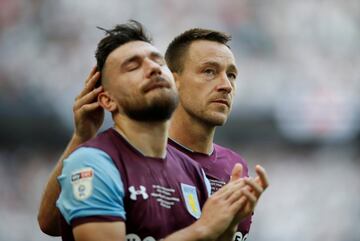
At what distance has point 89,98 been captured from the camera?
443 centimetres

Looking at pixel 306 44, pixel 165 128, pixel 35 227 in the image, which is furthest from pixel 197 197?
pixel 306 44

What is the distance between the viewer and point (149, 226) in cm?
386

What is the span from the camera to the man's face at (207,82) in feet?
16.9

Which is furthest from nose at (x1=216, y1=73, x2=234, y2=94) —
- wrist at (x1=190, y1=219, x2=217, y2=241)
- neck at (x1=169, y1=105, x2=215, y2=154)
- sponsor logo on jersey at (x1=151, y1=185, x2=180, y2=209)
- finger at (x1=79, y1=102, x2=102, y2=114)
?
wrist at (x1=190, y1=219, x2=217, y2=241)

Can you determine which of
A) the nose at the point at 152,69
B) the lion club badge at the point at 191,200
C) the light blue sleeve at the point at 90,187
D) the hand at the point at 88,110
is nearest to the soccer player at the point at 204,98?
the hand at the point at 88,110

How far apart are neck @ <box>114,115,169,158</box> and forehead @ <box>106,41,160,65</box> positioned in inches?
10.7

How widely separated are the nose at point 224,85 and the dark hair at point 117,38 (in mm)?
872

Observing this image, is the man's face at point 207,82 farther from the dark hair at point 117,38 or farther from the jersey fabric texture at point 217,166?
the dark hair at point 117,38

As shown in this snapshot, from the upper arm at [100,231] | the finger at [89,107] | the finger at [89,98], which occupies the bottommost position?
the upper arm at [100,231]

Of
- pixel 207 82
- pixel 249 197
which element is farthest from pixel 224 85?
pixel 249 197

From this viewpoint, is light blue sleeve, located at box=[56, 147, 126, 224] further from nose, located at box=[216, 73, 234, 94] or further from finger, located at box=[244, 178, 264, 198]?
nose, located at box=[216, 73, 234, 94]

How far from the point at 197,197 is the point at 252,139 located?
6.81 metres

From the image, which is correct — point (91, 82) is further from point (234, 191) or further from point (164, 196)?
point (234, 191)

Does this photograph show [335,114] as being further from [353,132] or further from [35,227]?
[35,227]
